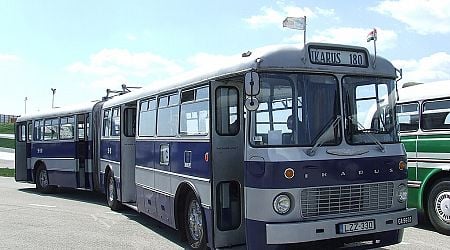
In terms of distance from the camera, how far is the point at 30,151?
59.5 ft

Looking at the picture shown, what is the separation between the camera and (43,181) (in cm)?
1755

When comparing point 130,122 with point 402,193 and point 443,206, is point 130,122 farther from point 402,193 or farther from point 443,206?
point 402,193

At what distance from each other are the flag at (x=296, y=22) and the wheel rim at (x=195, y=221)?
2.87 metres

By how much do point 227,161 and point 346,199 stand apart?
1.69 meters

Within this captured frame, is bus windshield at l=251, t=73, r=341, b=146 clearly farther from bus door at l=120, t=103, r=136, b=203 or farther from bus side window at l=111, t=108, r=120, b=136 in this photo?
bus side window at l=111, t=108, r=120, b=136

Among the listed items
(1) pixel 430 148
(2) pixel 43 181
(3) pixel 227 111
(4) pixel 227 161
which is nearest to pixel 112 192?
(2) pixel 43 181

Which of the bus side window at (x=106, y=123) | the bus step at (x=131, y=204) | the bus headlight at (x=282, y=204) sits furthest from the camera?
the bus side window at (x=106, y=123)

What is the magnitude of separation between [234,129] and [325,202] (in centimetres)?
164

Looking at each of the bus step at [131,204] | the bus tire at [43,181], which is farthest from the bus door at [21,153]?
the bus step at [131,204]

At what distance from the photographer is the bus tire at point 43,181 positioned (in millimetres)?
17286

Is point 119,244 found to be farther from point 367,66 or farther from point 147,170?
point 367,66

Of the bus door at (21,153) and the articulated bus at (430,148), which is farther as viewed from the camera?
the bus door at (21,153)

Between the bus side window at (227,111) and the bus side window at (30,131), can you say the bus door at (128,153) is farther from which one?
the bus side window at (30,131)

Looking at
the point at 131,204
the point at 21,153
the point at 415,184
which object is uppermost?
the point at 21,153
